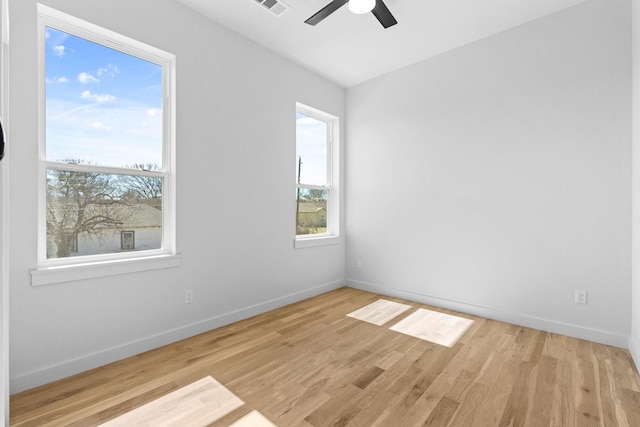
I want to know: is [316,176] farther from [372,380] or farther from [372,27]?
[372,380]

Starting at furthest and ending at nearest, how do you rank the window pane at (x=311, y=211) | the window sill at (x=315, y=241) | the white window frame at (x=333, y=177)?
the white window frame at (x=333, y=177) → the window pane at (x=311, y=211) → the window sill at (x=315, y=241)

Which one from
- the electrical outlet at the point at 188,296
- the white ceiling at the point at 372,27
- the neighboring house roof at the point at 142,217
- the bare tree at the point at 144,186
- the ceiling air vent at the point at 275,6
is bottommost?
the electrical outlet at the point at 188,296

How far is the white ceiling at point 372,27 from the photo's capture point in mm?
2789

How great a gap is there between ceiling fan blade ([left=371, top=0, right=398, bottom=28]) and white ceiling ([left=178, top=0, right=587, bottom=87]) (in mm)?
169

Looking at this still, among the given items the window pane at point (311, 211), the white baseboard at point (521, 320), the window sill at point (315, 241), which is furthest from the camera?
the window pane at point (311, 211)

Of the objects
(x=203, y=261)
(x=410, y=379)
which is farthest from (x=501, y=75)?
(x=203, y=261)

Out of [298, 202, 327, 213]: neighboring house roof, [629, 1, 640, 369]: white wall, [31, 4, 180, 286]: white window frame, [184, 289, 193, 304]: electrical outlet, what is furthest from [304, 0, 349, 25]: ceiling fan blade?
[184, 289, 193, 304]: electrical outlet

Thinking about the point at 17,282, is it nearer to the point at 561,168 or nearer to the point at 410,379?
the point at 410,379

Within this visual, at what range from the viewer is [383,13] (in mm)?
2623

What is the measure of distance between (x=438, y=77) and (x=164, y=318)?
376 centimetres

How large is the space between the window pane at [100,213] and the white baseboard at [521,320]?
2.85 m

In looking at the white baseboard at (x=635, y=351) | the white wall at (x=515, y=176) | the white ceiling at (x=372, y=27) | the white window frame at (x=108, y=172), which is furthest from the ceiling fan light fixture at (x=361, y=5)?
the white baseboard at (x=635, y=351)

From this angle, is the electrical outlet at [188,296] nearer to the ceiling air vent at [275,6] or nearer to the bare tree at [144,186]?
the bare tree at [144,186]

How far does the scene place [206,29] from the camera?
9.52 ft
